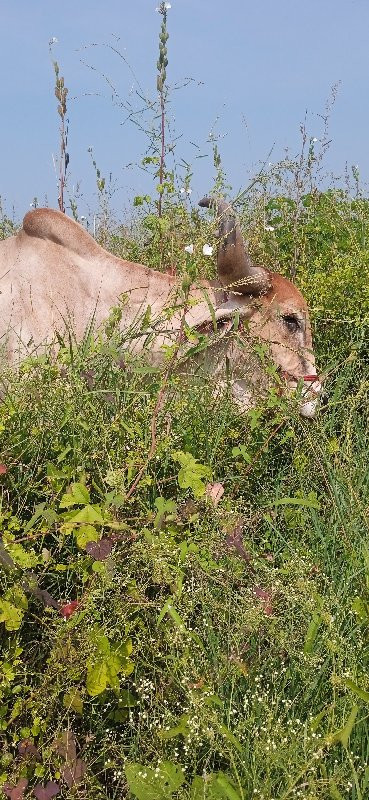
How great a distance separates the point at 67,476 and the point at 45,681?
692mm

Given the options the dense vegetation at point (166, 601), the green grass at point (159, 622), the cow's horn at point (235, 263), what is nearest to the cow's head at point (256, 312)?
the cow's horn at point (235, 263)

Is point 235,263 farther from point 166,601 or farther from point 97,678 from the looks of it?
point 97,678

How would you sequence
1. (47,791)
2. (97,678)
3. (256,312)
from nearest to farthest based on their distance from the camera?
(47,791) < (97,678) < (256,312)

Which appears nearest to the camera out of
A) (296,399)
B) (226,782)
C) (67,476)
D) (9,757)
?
(226,782)

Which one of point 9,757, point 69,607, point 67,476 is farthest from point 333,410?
point 9,757

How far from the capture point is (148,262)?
649 cm

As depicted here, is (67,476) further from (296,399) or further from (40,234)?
(40,234)

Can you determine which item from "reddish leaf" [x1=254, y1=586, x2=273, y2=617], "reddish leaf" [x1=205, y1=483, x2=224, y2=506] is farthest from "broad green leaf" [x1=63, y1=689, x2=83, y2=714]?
"reddish leaf" [x1=205, y1=483, x2=224, y2=506]

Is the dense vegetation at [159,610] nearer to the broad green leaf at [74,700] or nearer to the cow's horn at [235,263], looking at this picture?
the broad green leaf at [74,700]

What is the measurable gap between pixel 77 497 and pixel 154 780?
0.87 meters

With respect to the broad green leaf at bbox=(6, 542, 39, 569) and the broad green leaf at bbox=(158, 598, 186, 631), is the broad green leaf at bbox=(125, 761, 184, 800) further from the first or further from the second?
the broad green leaf at bbox=(6, 542, 39, 569)

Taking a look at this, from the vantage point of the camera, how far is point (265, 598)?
2.89 meters

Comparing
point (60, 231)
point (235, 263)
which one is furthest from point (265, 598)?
point (60, 231)

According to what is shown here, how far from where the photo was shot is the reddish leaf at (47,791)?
2.54 m
